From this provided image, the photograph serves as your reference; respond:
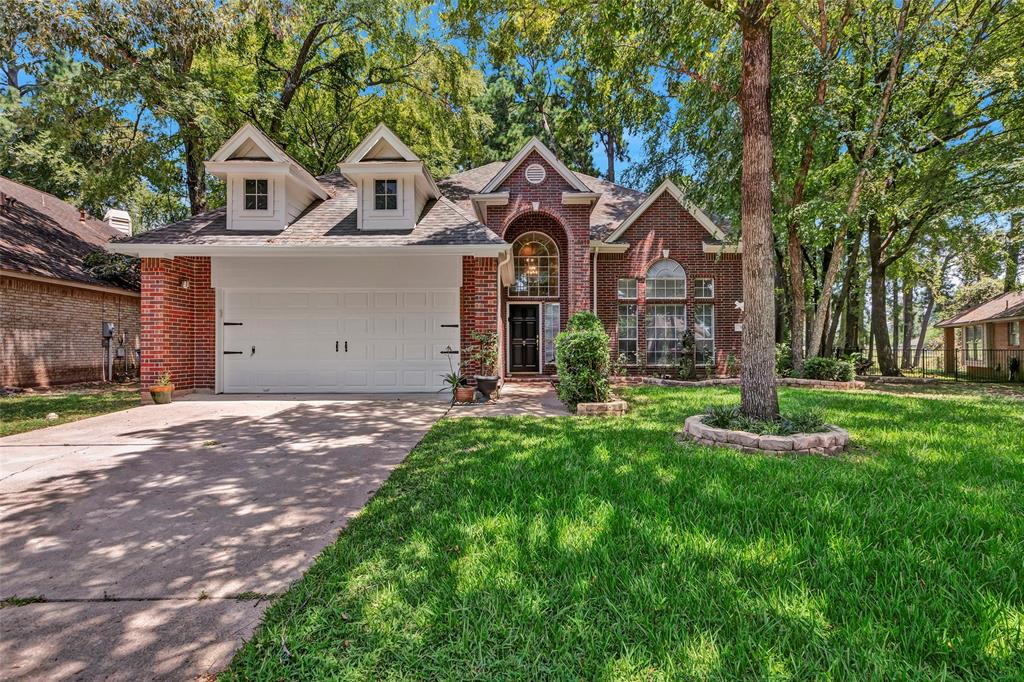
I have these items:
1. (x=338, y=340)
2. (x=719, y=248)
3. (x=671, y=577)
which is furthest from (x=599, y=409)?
(x=719, y=248)

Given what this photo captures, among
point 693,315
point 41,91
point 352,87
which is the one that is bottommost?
point 693,315

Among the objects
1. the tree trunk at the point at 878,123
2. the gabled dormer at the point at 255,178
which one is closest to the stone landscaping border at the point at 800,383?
the tree trunk at the point at 878,123

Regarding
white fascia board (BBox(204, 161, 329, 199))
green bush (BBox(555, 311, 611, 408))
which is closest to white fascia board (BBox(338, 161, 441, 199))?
white fascia board (BBox(204, 161, 329, 199))

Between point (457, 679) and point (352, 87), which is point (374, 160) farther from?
point (457, 679)

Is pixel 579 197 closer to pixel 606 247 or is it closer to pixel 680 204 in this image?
pixel 606 247

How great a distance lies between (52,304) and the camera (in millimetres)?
12289

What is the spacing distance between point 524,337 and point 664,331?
14.8ft

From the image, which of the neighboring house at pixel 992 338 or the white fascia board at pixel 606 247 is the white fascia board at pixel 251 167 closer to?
the white fascia board at pixel 606 247

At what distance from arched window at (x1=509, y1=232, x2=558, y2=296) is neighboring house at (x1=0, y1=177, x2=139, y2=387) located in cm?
1251

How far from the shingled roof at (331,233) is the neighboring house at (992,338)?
63.1ft

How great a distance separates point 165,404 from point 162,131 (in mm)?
→ 11429

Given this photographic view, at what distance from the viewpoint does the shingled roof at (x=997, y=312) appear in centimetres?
1724

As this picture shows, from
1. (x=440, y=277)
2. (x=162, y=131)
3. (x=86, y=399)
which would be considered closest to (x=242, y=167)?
(x=440, y=277)

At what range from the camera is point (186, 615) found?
213 cm
